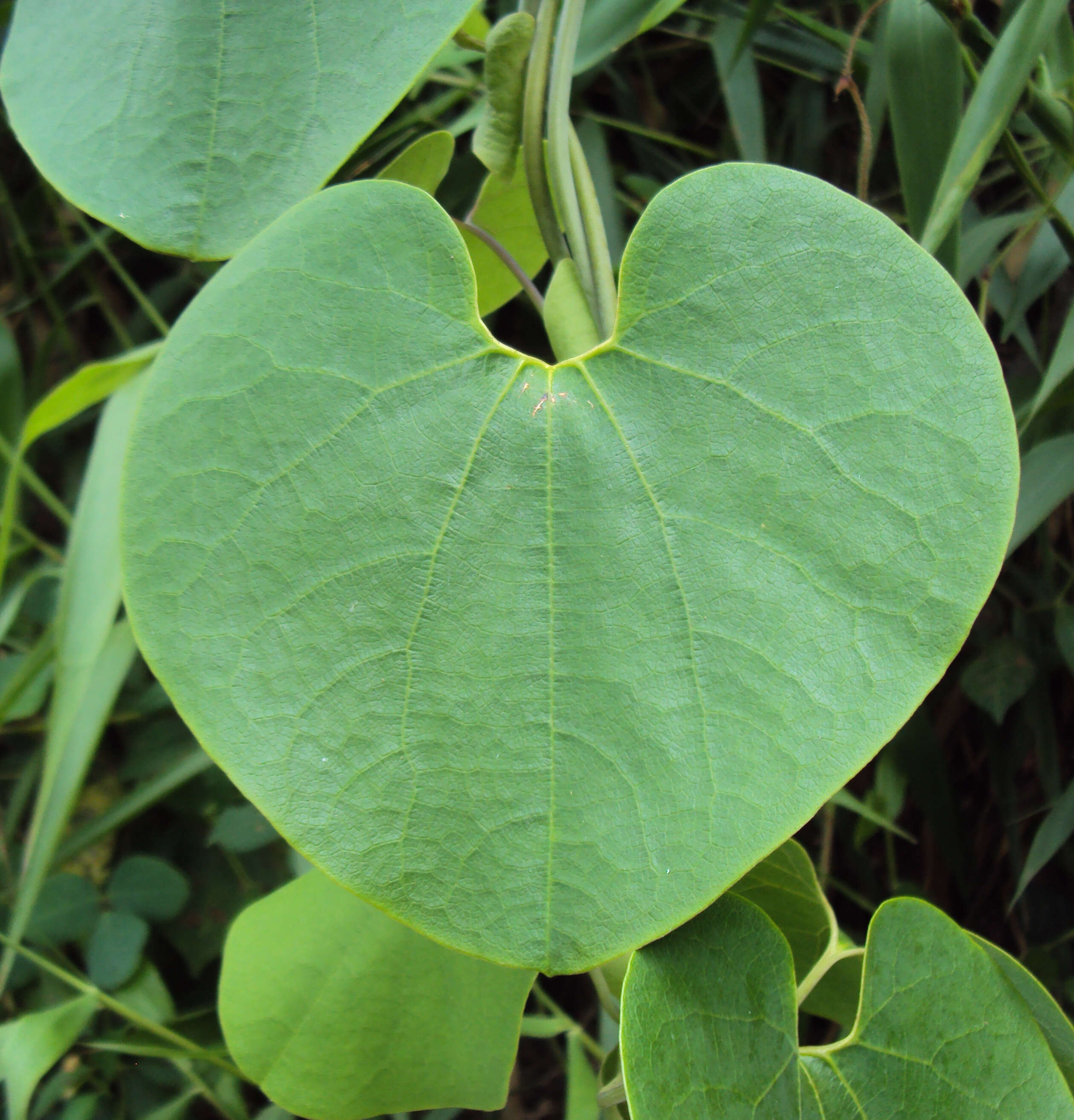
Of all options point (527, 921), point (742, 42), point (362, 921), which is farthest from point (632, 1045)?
point (742, 42)

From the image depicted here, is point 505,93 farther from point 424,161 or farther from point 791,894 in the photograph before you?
point 791,894

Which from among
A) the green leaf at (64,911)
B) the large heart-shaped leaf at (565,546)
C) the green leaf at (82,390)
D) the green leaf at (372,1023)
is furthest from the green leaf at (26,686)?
the large heart-shaped leaf at (565,546)

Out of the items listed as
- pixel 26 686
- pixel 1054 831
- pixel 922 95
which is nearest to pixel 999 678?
pixel 1054 831

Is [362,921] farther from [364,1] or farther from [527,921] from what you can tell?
[364,1]

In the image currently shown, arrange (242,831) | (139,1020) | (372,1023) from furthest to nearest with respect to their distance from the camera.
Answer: (242,831) < (139,1020) < (372,1023)

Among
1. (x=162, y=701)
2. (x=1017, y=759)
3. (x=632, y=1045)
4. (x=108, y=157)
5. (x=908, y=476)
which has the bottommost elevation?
(x=1017, y=759)

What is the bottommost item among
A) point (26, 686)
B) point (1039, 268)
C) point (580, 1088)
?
point (580, 1088)

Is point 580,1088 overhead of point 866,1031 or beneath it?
beneath
